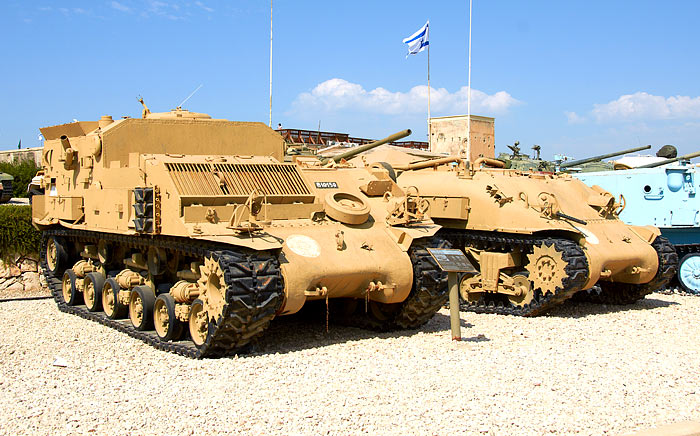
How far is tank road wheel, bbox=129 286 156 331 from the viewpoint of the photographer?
1054 cm

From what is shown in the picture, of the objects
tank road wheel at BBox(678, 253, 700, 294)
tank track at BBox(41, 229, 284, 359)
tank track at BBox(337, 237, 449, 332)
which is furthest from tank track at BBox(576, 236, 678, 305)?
tank track at BBox(41, 229, 284, 359)

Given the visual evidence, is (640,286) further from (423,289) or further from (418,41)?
(418,41)

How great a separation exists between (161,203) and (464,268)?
3781 mm

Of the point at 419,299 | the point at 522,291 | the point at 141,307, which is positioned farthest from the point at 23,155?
the point at 419,299

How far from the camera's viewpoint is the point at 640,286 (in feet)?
45.4

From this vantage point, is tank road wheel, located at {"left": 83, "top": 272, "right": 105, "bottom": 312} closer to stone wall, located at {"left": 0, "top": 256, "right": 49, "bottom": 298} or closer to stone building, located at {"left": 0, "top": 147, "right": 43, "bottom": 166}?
stone wall, located at {"left": 0, "top": 256, "right": 49, "bottom": 298}

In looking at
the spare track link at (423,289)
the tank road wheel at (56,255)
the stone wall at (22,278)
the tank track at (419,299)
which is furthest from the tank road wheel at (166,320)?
the stone wall at (22,278)

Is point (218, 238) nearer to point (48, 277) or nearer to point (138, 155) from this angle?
point (138, 155)

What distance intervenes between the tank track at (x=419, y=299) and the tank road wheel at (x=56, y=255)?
5.72 m

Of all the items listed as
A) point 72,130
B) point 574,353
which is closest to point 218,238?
point 574,353

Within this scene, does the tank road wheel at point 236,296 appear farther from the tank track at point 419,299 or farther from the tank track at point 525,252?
the tank track at point 525,252

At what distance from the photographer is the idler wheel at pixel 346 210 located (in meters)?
10.1

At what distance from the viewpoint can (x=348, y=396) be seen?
7.31 meters

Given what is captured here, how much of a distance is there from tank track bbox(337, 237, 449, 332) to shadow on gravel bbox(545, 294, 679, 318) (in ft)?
11.6
